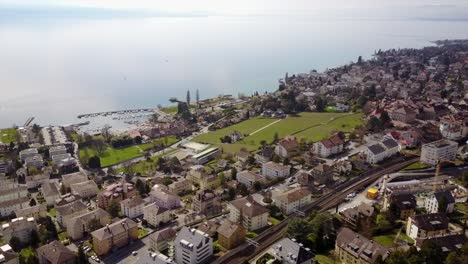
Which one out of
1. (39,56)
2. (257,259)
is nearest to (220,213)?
(257,259)

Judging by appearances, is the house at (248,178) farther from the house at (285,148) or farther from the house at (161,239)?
the house at (161,239)

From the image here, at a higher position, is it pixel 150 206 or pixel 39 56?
pixel 39 56

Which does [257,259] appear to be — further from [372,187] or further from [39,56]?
[39,56]

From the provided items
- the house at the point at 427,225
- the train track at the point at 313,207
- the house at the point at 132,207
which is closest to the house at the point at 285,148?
the train track at the point at 313,207

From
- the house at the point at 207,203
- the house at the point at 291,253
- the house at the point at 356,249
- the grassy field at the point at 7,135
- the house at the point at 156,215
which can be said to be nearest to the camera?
the house at the point at 356,249

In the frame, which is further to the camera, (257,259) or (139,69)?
(139,69)

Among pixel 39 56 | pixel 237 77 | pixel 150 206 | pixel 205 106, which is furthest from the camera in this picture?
pixel 39 56
